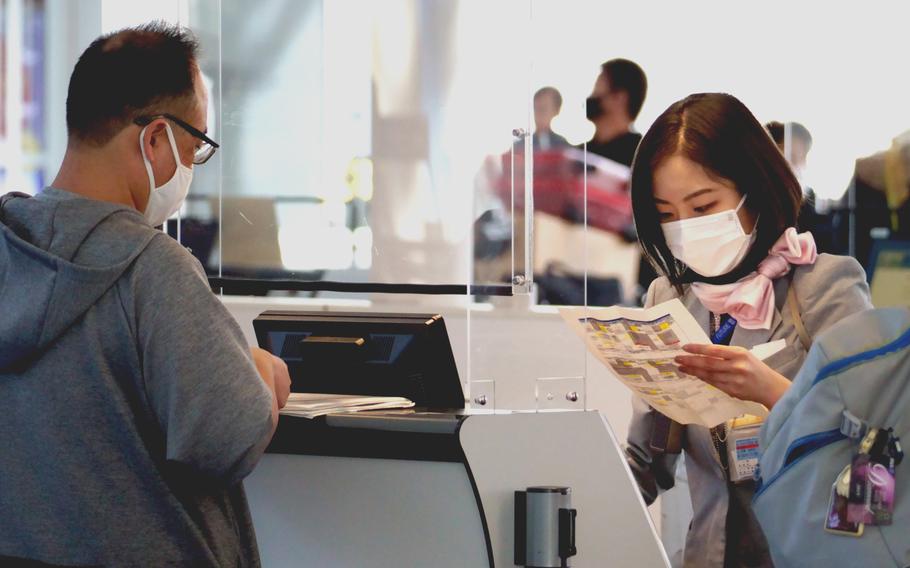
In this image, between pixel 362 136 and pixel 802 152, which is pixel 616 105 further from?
pixel 362 136

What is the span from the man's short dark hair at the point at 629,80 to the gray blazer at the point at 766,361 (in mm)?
3412

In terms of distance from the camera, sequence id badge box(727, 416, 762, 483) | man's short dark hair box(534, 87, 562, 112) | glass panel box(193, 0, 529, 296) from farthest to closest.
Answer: man's short dark hair box(534, 87, 562, 112) < glass panel box(193, 0, 529, 296) < id badge box(727, 416, 762, 483)

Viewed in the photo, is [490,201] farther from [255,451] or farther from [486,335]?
[255,451]

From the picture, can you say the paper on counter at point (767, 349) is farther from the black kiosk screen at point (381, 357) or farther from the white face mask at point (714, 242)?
the black kiosk screen at point (381, 357)

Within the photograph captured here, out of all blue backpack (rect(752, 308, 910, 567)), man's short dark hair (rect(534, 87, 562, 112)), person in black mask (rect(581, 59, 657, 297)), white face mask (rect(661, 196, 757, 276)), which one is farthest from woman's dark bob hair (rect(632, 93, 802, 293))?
person in black mask (rect(581, 59, 657, 297))

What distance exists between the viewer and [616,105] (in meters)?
5.39

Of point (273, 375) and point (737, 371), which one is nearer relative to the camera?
point (273, 375)

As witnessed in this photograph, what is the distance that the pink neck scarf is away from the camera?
2.04 metres

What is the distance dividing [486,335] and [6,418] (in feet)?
4.19

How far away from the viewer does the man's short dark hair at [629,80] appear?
5.38 metres

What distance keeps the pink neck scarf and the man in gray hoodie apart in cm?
93

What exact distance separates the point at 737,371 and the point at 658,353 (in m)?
0.13

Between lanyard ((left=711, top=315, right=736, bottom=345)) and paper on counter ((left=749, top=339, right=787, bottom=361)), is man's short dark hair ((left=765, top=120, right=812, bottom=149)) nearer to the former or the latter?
lanyard ((left=711, top=315, right=736, bottom=345))

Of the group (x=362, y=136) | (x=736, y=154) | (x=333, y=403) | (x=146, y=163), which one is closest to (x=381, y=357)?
(x=333, y=403)
